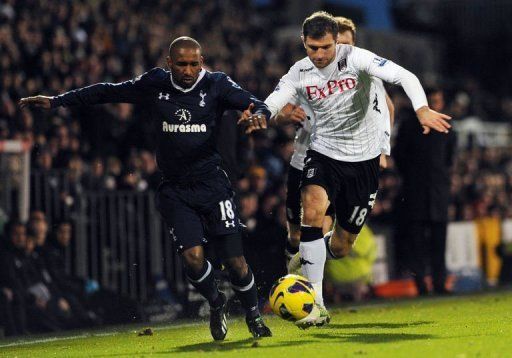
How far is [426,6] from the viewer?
4072 cm

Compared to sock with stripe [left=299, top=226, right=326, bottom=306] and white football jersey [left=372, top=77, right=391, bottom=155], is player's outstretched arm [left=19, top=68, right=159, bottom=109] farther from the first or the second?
white football jersey [left=372, top=77, right=391, bottom=155]

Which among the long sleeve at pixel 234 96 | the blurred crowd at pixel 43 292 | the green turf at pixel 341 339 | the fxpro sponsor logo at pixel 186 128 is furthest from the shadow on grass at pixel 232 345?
the blurred crowd at pixel 43 292

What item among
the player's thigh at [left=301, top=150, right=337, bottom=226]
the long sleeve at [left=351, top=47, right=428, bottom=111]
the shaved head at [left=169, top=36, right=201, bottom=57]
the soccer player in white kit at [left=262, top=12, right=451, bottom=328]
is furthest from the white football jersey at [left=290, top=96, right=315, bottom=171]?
the shaved head at [left=169, top=36, right=201, bottom=57]

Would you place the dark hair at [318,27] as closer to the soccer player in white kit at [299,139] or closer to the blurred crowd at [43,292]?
the soccer player in white kit at [299,139]

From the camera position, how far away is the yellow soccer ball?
7832 millimetres

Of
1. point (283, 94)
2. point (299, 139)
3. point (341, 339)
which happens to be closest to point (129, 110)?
point (299, 139)

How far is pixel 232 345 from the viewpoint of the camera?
7.72 metres

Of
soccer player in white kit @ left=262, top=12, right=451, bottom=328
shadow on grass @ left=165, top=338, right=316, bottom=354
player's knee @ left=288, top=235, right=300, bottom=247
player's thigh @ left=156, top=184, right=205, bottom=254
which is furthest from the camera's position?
player's knee @ left=288, top=235, right=300, bottom=247

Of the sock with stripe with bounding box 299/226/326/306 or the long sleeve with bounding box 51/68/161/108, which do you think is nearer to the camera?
the long sleeve with bounding box 51/68/161/108

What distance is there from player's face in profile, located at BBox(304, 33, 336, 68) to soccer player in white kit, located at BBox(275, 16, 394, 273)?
691 mm

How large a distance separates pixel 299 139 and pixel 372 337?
8.02 feet

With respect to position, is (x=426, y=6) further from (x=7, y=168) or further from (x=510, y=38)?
(x=7, y=168)

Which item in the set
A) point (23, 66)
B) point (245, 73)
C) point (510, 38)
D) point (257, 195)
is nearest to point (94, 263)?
point (257, 195)

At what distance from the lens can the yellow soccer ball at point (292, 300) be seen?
25.7 ft
